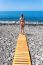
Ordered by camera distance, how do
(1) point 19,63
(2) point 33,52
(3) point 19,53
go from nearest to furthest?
(1) point 19,63 → (3) point 19,53 → (2) point 33,52

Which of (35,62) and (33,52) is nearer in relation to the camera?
(35,62)

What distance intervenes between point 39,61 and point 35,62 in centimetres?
33

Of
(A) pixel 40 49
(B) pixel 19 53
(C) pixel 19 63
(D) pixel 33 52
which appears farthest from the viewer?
(A) pixel 40 49

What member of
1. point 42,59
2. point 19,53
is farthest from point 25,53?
point 42,59

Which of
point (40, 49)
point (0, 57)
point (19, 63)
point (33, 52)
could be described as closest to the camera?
point (19, 63)

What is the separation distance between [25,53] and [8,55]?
1.89 m

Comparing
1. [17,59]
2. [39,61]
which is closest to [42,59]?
[39,61]

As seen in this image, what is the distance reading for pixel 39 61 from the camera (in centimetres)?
1182

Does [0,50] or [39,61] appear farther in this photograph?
[0,50]

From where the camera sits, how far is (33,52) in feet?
46.3

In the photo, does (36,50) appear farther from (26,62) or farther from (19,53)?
(26,62)

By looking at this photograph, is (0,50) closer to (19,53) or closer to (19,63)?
(19,53)

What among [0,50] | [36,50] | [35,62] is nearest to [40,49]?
[36,50]

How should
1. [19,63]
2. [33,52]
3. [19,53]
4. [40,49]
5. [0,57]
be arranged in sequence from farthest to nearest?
[40,49] < [33,52] < [0,57] < [19,53] < [19,63]
